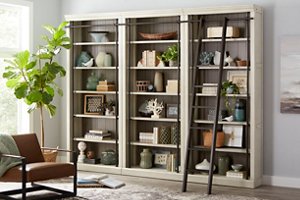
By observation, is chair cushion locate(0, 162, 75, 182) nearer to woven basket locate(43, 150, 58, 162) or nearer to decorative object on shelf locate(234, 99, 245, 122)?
woven basket locate(43, 150, 58, 162)

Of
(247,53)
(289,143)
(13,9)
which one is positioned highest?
(13,9)

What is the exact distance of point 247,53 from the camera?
24.8 feet

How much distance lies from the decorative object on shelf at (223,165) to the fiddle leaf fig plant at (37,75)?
252cm

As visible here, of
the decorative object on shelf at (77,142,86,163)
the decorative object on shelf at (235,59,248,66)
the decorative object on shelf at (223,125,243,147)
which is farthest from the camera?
the decorative object on shelf at (77,142,86,163)

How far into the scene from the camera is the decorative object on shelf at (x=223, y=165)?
25.3 feet

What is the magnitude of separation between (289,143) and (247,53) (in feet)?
4.23

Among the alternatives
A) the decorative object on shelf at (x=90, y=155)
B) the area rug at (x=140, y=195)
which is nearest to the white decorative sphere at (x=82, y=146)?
the decorative object on shelf at (x=90, y=155)

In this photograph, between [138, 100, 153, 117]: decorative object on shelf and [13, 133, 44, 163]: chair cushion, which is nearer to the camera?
[13, 133, 44, 163]: chair cushion

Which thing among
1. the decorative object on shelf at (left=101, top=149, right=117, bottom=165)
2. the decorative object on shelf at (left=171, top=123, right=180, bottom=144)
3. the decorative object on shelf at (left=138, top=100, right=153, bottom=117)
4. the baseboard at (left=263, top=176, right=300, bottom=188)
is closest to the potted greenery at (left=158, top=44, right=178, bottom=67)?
the decorative object on shelf at (left=138, top=100, right=153, bottom=117)

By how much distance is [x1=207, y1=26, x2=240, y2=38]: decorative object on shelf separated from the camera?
7.57m

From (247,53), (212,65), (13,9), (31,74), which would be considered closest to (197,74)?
(212,65)

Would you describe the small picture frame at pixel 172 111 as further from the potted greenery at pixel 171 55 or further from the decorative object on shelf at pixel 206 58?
the decorative object on shelf at pixel 206 58

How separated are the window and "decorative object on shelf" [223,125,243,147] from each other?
3.05 metres

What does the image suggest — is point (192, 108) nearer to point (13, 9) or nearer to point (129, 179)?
point (129, 179)
